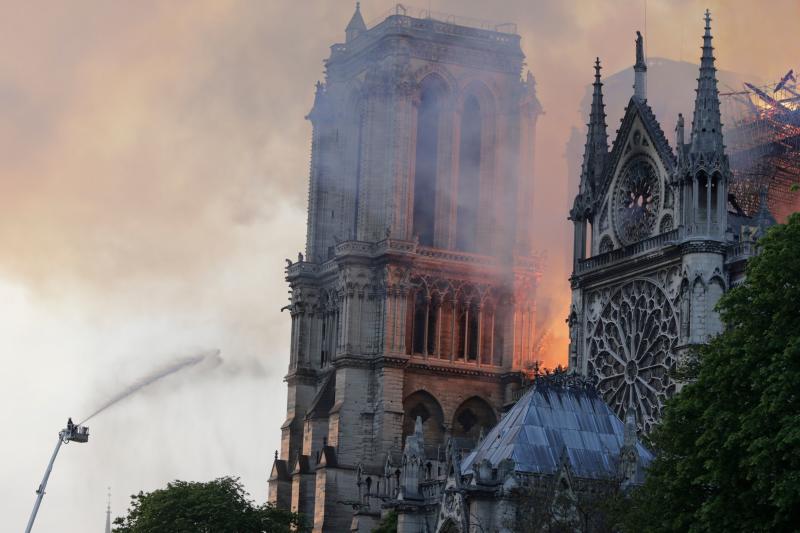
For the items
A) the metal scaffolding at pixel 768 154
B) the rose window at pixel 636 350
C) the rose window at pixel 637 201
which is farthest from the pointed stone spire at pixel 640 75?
the rose window at pixel 636 350

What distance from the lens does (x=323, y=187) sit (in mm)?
116312

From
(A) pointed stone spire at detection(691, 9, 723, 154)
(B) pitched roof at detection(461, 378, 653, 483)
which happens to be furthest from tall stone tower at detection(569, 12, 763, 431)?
(B) pitched roof at detection(461, 378, 653, 483)

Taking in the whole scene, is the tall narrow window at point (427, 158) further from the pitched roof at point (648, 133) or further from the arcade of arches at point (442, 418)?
the pitched roof at point (648, 133)

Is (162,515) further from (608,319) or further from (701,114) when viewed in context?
(701,114)

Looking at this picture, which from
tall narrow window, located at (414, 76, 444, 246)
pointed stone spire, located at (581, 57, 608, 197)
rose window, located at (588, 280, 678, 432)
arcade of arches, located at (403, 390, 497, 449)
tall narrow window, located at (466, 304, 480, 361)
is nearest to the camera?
rose window, located at (588, 280, 678, 432)

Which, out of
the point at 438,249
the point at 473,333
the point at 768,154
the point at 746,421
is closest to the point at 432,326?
the point at 473,333

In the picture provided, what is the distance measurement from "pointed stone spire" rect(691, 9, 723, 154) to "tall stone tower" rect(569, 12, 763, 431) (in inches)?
1.6

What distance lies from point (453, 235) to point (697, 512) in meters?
A: 60.6

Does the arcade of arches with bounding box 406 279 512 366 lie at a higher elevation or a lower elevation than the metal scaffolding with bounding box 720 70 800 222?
lower

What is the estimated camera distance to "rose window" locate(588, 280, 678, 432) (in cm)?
8044

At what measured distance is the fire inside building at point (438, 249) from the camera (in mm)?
85688

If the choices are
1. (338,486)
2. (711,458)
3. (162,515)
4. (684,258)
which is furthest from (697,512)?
(338,486)

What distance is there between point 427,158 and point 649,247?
32.3 meters

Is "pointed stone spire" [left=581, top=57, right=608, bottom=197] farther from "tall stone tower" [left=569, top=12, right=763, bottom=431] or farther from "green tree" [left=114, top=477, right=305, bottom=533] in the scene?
"green tree" [left=114, top=477, right=305, bottom=533]
